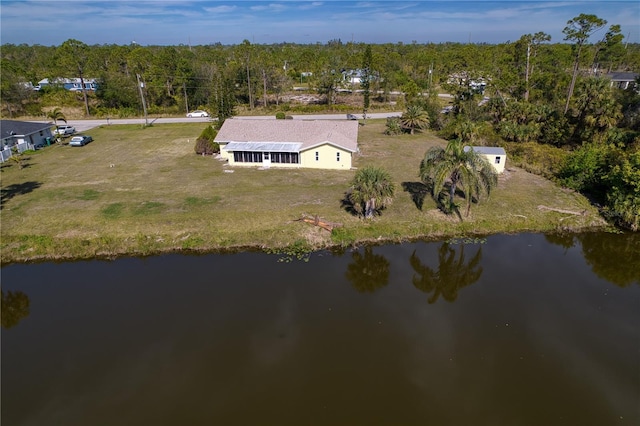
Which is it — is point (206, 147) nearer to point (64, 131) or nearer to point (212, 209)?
point (212, 209)

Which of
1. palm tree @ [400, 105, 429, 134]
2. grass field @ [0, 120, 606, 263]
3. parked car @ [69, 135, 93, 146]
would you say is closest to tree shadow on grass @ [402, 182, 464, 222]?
grass field @ [0, 120, 606, 263]

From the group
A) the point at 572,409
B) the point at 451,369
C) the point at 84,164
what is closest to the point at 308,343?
the point at 451,369

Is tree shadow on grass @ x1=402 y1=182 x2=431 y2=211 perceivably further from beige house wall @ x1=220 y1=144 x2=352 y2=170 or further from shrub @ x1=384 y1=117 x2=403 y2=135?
shrub @ x1=384 y1=117 x2=403 y2=135

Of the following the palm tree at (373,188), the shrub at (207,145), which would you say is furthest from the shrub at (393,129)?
the palm tree at (373,188)

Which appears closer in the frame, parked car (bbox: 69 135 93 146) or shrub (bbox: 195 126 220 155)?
shrub (bbox: 195 126 220 155)

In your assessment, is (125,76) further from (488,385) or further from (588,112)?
(488,385)

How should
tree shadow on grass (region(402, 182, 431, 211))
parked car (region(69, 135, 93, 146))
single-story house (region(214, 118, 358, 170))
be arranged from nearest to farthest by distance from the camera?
tree shadow on grass (region(402, 182, 431, 211)), single-story house (region(214, 118, 358, 170)), parked car (region(69, 135, 93, 146))

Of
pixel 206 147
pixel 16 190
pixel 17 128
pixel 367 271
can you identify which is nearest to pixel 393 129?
pixel 206 147

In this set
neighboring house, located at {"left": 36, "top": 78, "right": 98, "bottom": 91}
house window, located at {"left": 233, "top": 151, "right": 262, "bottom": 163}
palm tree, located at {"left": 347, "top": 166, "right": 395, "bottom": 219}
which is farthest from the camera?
neighboring house, located at {"left": 36, "top": 78, "right": 98, "bottom": 91}
